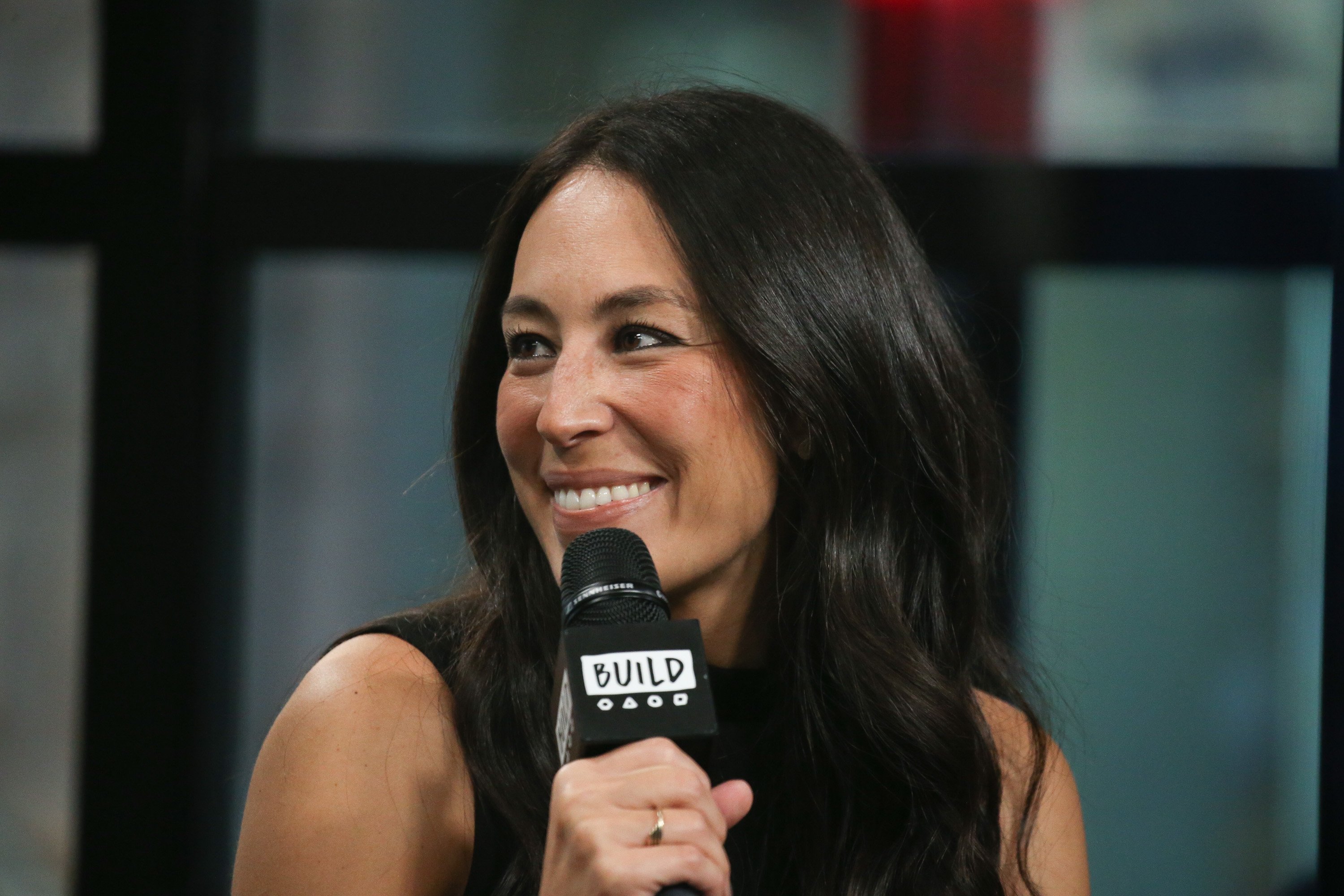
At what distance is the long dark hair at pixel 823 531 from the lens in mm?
1428

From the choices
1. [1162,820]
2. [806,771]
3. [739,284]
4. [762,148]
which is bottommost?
[1162,820]

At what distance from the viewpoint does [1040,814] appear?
1621 millimetres

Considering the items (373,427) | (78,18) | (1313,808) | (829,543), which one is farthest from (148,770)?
(1313,808)

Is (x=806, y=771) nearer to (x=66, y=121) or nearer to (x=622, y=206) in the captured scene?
(x=622, y=206)

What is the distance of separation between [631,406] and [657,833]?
601 mm

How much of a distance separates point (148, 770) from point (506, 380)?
1.95 meters

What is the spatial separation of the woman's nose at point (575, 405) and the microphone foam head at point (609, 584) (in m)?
0.28

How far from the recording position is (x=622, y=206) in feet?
4.69

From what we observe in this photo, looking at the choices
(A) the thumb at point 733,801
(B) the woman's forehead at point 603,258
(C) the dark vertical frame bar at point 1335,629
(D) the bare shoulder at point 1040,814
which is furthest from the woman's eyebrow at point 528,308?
(C) the dark vertical frame bar at point 1335,629

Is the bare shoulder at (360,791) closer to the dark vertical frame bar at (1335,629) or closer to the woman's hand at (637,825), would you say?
the woman's hand at (637,825)

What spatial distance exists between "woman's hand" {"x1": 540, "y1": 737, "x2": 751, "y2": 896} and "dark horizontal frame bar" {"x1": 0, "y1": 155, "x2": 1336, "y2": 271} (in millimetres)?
2109

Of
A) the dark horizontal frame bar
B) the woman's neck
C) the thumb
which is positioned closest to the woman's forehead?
the woman's neck

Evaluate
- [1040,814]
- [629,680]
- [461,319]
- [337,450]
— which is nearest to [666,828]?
[629,680]

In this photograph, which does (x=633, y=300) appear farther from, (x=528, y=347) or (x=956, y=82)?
(x=956, y=82)
